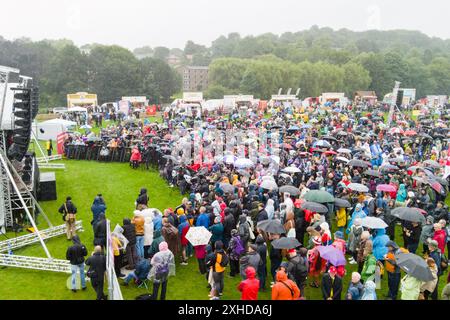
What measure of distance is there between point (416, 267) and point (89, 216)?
10758 millimetres

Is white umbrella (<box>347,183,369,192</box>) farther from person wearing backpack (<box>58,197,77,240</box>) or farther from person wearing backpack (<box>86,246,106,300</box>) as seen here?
person wearing backpack (<box>58,197,77,240</box>)

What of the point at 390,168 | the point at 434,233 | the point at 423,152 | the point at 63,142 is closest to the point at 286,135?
the point at 423,152

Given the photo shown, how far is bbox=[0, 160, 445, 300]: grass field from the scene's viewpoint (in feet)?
30.9

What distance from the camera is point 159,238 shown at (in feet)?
31.3

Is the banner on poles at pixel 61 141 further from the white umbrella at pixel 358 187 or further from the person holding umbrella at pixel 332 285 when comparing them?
the person holding umbrella at pixel 332 285

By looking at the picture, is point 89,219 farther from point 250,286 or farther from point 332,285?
point 332,285

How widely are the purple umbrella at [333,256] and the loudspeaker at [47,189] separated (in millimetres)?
11394

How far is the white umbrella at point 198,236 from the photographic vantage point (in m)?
9.70

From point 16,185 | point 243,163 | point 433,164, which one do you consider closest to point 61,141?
point 16,185

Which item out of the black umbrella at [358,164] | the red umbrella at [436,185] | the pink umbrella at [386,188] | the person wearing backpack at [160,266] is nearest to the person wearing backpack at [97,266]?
the person wearing backpack at [160,266]

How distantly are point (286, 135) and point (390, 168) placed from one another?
966cm

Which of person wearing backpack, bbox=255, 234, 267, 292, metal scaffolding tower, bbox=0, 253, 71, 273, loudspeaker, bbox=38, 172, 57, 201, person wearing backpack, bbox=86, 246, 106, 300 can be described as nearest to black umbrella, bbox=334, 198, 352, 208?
person wearing backpack, bbox=255, 234, 267, 292

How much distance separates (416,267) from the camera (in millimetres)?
7320
